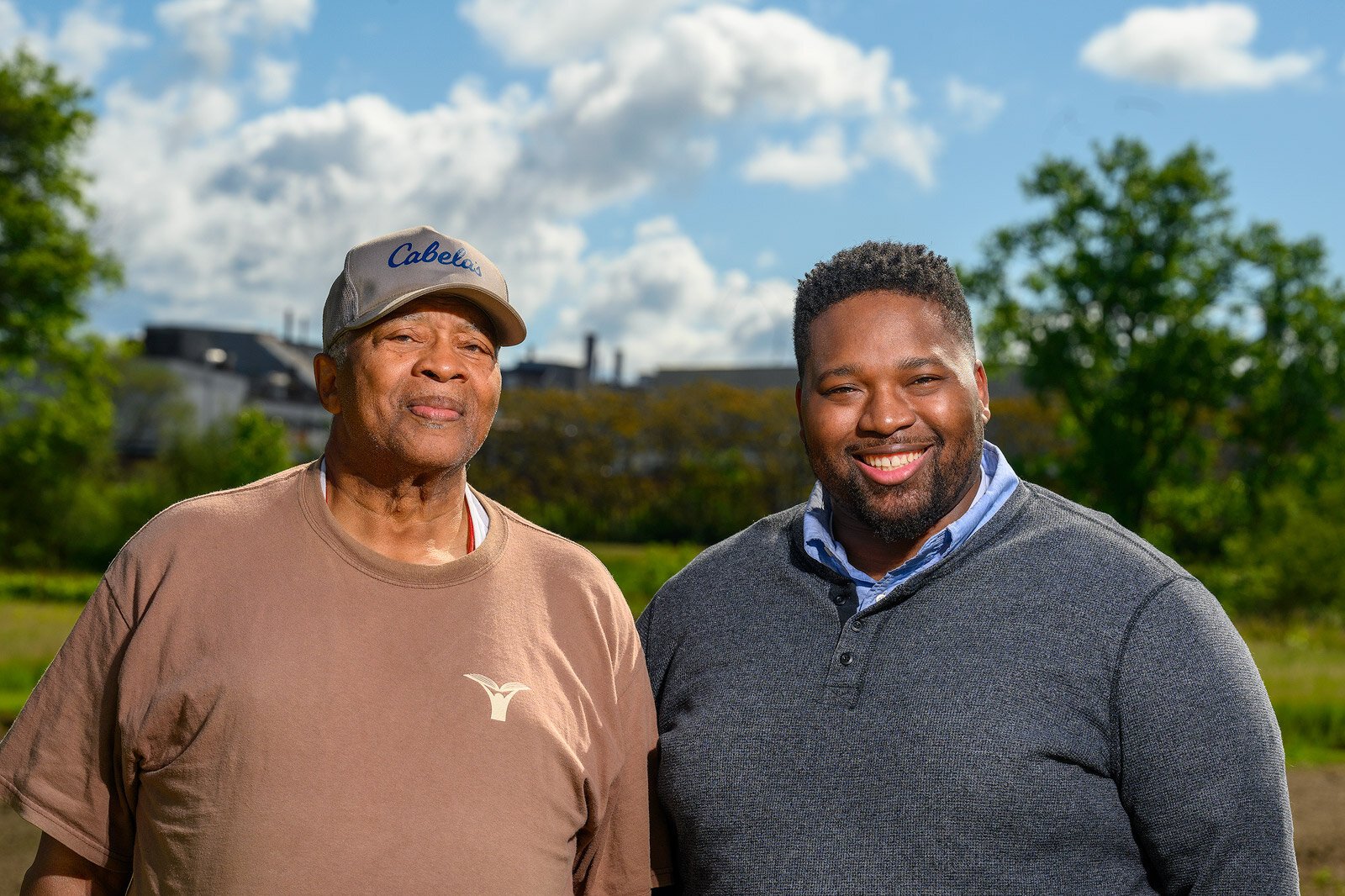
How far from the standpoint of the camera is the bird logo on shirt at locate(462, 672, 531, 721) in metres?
2.76

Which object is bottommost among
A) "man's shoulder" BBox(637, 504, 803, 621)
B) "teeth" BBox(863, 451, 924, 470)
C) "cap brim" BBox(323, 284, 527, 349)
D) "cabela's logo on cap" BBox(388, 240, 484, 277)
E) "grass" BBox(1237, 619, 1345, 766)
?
"grass" BBox(1237, 619, 1345, 766)

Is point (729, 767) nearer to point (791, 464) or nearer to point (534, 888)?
point (534, 888)

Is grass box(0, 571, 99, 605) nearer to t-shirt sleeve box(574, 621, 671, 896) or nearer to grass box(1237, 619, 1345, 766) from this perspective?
grass box(1237, 619, 1345, 766)

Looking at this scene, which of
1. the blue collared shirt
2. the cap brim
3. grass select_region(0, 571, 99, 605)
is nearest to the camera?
the cap brim

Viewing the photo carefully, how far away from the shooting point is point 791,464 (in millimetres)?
33688

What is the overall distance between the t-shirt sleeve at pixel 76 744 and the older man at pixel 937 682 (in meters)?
1.27

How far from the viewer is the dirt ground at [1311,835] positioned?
25.5 ft

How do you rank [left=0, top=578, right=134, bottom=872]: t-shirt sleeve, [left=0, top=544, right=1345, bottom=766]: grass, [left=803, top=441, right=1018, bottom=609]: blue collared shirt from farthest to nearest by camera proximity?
[left=0, top=544, right=1345, bottom=766]: grass, [left=803, top=441, right=1018, bottom=609]: blue collared shirt, [left=0, top=578, right=134, bottom=872]: t-shirt sleeve

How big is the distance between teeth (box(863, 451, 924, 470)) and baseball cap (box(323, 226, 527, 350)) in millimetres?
927

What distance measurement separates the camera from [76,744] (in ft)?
8.93

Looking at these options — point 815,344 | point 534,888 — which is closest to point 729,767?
point 534,888

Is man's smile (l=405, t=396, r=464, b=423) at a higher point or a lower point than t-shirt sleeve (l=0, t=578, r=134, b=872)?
higher

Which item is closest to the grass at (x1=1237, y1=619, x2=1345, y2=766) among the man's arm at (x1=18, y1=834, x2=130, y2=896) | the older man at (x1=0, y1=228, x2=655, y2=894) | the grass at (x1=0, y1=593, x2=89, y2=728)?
the older man at (x1=0, y1=228, x2=655, y2=894)

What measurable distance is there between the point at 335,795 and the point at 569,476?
32.0m
